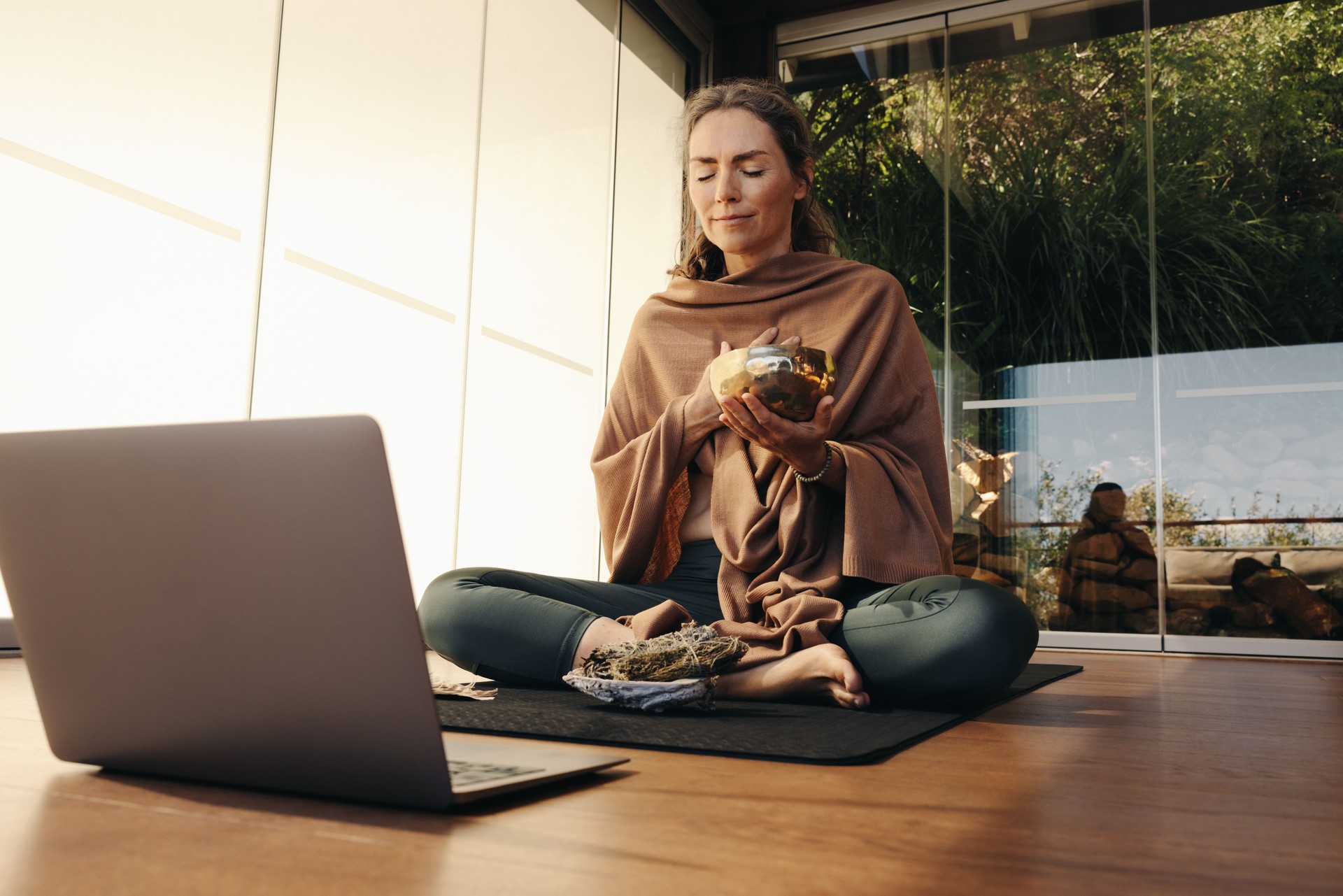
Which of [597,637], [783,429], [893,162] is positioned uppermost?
[893,162]

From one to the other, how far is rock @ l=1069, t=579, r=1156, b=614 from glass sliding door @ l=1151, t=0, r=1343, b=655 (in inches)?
4.0

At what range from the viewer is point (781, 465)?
70.3 inches

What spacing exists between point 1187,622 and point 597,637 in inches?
118

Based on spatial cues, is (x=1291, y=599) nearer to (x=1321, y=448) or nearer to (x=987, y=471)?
(x=1321, y=448)

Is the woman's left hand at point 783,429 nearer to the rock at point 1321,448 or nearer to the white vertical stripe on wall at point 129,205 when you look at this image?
the white vertical stripe on wall at point 129,205

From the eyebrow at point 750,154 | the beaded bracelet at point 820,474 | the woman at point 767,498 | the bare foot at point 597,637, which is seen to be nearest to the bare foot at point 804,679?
the woman at point 767,498

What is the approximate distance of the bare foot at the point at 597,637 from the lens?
1521mm

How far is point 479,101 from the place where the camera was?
10.5ft

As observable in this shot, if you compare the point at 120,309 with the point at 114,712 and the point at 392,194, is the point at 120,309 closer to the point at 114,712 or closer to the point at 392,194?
the point at 392,194

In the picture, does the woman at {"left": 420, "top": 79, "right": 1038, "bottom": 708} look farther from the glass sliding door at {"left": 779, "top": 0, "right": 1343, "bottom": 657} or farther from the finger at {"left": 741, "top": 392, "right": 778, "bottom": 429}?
the glass sliding door at {"left": 779, "top": 0, "right": 1343, "bottom": 657}

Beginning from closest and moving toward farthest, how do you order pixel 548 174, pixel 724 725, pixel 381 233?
pixel 724 725
pixel 381 233
pixel 548 174

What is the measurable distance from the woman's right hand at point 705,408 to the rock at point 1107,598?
8.43ft

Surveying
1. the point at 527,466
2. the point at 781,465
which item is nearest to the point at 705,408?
the point at 781,465

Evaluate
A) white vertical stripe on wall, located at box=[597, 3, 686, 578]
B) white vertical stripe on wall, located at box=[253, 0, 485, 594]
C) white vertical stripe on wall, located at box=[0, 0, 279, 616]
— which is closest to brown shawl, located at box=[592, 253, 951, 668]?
white vertical stripe on wall, located at box=[253, 0, 485, 594]
